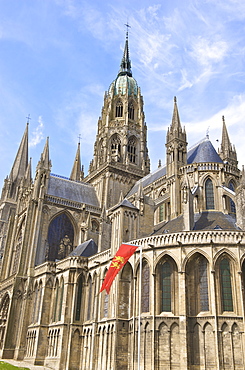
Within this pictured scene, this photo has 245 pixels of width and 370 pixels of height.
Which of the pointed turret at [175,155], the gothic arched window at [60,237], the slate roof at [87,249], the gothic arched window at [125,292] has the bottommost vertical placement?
the gothic arched window at [125,292]

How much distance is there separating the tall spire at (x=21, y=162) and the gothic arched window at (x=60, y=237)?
28624 millimetres

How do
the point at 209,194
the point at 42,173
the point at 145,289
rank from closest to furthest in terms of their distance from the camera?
the point at 145,289 < the point at 209,194 < the point at 42,173

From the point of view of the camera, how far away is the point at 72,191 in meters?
55.3

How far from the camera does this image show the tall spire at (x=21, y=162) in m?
77.4

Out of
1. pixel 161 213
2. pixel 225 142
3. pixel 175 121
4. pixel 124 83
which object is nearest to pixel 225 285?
pixel 161 213

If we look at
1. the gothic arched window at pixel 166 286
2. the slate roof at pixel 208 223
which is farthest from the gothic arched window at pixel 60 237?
the gothic arched window at pixel 166 286

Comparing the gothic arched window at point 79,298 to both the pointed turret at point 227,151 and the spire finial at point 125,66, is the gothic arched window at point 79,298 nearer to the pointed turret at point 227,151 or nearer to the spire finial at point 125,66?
the pointed turret at point 227,151

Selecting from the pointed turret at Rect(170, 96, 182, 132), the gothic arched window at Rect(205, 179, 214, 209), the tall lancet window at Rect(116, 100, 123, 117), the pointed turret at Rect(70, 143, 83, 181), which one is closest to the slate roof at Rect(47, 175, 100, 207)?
the tall lancet window at Rect(116, 100, 123, 117)

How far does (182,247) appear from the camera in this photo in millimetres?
28875

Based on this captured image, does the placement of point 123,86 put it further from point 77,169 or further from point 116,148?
point 77,169

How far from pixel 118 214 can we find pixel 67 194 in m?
20.7

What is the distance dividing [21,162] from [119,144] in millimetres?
26790

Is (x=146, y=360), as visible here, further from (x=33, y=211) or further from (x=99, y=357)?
(x=33, y=211)

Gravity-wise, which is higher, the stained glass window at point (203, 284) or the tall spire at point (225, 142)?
the tall spire at point (225, 142)
